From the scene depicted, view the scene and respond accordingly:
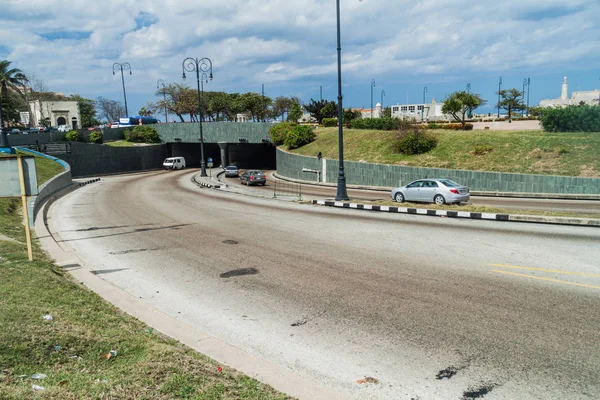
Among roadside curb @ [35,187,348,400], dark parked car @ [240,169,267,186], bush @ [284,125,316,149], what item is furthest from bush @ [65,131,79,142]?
roadside curb @ [35,187,348,400]

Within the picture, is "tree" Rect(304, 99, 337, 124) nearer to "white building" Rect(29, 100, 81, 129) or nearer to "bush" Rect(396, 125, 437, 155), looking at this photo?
"bush" Rect(396, 125, 437, 155)

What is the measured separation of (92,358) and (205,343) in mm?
1537

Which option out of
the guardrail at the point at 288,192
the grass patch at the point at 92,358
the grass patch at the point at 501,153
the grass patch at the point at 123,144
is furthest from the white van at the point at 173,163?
the grass patch at the point at 92,358

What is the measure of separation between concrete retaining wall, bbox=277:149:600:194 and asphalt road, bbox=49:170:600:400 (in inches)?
547

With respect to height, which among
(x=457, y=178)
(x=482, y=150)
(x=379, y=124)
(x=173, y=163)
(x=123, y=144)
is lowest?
(x=173, y=163)

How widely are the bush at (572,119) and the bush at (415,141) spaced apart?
901 centimetres

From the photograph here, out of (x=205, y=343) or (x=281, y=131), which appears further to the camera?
(x=281, y=131)

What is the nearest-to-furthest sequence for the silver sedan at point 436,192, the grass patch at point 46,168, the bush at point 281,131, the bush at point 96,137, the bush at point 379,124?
the silver sedan at point 436,192 < the grass patch at point 46,168 < the bush at point 379,124 < the bush at point 281,131 < the bush at point 96,137

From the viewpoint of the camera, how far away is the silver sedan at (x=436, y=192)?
21.0m

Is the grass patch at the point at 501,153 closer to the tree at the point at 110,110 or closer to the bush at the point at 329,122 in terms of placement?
the bush at the point at 329,122

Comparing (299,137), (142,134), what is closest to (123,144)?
(142,134)

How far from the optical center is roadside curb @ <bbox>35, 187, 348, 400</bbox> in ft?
16.2

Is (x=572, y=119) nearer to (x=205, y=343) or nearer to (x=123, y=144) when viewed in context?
(x=205, y=343)

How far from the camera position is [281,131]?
53531 mm
